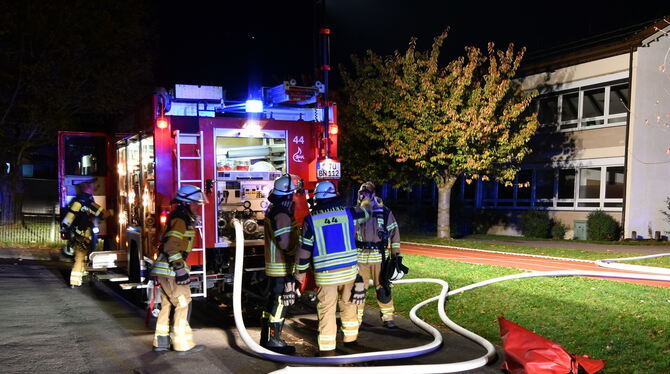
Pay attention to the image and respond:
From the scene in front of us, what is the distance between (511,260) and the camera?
12539mm

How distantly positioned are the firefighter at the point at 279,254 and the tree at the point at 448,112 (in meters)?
10.4

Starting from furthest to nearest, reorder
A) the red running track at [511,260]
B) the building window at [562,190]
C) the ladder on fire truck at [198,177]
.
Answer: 1. the building window at [562,190]
2. the red running track at [511,260]
3. the ladder on fire truck at [198,177]

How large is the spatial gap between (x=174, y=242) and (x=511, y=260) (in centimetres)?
900

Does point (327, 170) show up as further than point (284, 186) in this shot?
Yes

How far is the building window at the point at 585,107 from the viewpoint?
61.4 feet

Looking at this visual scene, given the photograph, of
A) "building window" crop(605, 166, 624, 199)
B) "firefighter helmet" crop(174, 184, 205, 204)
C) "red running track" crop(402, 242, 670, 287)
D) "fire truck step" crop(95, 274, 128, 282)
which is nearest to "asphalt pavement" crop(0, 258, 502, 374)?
"fire truck step" crop(95, 274, 128, 282)

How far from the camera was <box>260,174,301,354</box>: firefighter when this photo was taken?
573 centimetres

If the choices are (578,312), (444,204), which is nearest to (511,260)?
(444,204)

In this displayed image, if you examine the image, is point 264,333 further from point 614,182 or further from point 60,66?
point 614,182

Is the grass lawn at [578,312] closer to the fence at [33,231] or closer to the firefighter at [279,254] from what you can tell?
the firefighter at [279,254]

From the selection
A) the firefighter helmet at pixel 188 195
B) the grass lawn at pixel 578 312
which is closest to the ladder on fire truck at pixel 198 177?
the firefighter helmet at pixel 188 195

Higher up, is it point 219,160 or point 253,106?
point 253,106

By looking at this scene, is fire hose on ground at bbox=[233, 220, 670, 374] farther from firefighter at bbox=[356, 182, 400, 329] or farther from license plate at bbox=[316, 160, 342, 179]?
license plate at bbox=[316, 160, 342, 179]

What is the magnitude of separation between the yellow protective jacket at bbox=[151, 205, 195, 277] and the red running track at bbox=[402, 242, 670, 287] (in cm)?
713
